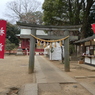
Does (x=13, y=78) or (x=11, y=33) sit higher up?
(x=11, y=33)

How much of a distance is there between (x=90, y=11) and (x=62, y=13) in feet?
16.1

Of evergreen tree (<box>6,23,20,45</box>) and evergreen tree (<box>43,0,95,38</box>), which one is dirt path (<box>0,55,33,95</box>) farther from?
evergreen tree (<box>6,23,20,45</box>)

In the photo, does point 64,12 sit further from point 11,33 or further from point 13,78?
point 11,33

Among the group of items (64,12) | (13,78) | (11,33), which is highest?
(11,33)

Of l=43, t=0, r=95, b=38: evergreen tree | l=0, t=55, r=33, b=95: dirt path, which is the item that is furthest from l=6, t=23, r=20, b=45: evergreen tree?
l=0, t=55, r=33, b=95: dirt path

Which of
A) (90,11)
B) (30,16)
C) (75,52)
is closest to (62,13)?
(90,11)

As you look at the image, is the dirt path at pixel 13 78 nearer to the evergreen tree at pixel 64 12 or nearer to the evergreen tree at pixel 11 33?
the evergreen tree at pixel 64 12

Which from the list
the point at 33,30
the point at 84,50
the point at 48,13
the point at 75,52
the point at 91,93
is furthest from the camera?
the point at 75,52

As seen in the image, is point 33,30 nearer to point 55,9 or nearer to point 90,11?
point 55,9

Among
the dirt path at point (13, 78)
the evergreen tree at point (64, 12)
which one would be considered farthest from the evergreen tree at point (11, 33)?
the dirt path at point (13, 78)

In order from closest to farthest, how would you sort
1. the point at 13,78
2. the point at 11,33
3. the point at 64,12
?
1. the point at 13,78
2. the point at 64,12
3. the point at 11,33

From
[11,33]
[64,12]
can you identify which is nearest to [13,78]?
[64,12]

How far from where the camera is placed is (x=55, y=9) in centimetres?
1852

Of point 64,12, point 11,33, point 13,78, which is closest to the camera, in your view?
point 13,78
